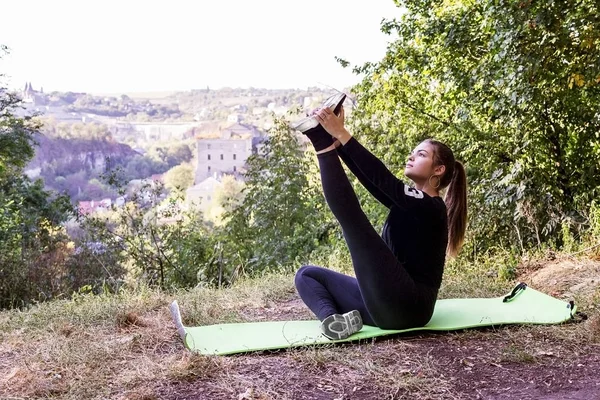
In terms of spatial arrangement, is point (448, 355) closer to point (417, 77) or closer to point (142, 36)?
point (417, 77)

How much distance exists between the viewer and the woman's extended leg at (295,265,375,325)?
2.53m

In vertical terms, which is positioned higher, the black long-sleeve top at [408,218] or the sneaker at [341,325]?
the black long-sleeve top at [408,218]

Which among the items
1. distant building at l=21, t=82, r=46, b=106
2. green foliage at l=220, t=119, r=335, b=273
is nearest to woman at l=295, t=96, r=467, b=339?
green foliage at l=220, t=119, r=335, b=273

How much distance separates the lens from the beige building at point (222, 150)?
1105cm

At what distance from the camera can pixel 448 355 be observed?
7.33 ft

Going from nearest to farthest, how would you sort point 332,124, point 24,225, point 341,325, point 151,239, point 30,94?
point 332,124
point 341,325
point 151,239
point 24,225
point 30,94

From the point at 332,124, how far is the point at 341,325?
80 centimetres

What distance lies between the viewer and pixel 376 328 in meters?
2.49

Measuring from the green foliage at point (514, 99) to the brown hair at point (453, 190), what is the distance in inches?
54.5

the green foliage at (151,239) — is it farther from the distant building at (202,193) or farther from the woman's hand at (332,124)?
the woman's hand at (332,124)

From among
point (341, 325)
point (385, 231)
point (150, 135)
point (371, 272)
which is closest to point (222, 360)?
point (341, 325)

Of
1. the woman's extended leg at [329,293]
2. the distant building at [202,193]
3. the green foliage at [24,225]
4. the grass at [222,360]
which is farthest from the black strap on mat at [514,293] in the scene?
the distant building at [202,193]

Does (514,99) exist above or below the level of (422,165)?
above

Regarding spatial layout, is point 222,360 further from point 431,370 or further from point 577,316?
point 577,316
